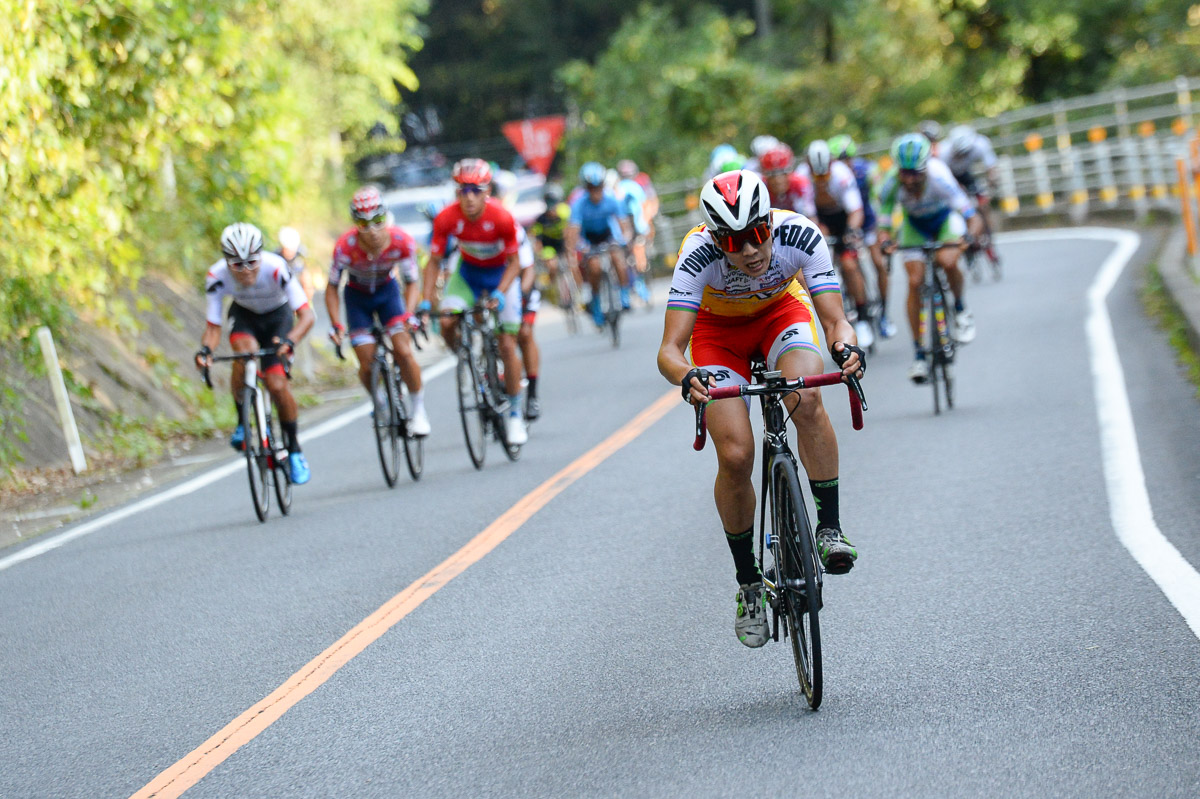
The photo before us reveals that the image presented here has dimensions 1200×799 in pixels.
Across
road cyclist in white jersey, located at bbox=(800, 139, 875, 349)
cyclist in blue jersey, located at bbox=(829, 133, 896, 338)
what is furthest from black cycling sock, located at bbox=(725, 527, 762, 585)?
cyclist in blue jersey, located at bbox=(829, 133, 896, 338)

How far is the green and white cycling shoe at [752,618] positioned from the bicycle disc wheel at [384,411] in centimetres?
551

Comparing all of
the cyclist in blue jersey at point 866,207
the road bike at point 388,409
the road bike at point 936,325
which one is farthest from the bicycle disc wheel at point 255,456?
the cyclist in blue jersey at point 866,207

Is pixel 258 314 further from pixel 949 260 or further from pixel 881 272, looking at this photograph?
pixel 881 272

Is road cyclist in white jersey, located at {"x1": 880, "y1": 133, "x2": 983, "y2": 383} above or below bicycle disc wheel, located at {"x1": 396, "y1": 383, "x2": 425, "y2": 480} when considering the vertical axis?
above

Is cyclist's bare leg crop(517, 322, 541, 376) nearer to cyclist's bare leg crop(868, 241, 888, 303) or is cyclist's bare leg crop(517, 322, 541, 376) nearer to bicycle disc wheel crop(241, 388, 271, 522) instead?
bicycle disc wheel crop(241, 388, 271, 522)

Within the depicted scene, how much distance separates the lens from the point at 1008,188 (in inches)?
1190

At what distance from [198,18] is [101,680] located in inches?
473

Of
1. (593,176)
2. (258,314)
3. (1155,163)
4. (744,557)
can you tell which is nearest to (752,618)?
(744,557)

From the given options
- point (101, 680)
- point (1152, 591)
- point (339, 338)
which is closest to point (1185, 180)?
point (339, 338)

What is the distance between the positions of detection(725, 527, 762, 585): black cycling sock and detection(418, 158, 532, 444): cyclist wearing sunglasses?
5695mm

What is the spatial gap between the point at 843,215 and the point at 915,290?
320 cm

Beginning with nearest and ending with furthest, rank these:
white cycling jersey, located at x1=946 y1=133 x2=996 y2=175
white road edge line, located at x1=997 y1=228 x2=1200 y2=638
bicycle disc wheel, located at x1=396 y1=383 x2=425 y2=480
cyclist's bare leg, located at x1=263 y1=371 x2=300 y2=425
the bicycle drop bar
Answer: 1. the bicycle drop bar
2. white road edge line, located at x1=997 y1=228 x2=1200 y2=638
3. cyclist's bare leg, located at x1=263 y1=371 x2=300 y2=425
4. bicycle disc wheel, located at x1=396 y1=383 x2=425 y2=480
5. white cycling jersey, located at x1=946 y1=133 x2=996 y2=175

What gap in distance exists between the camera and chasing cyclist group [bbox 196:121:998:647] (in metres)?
5.86

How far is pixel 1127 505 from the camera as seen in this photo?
8141 millimetres
